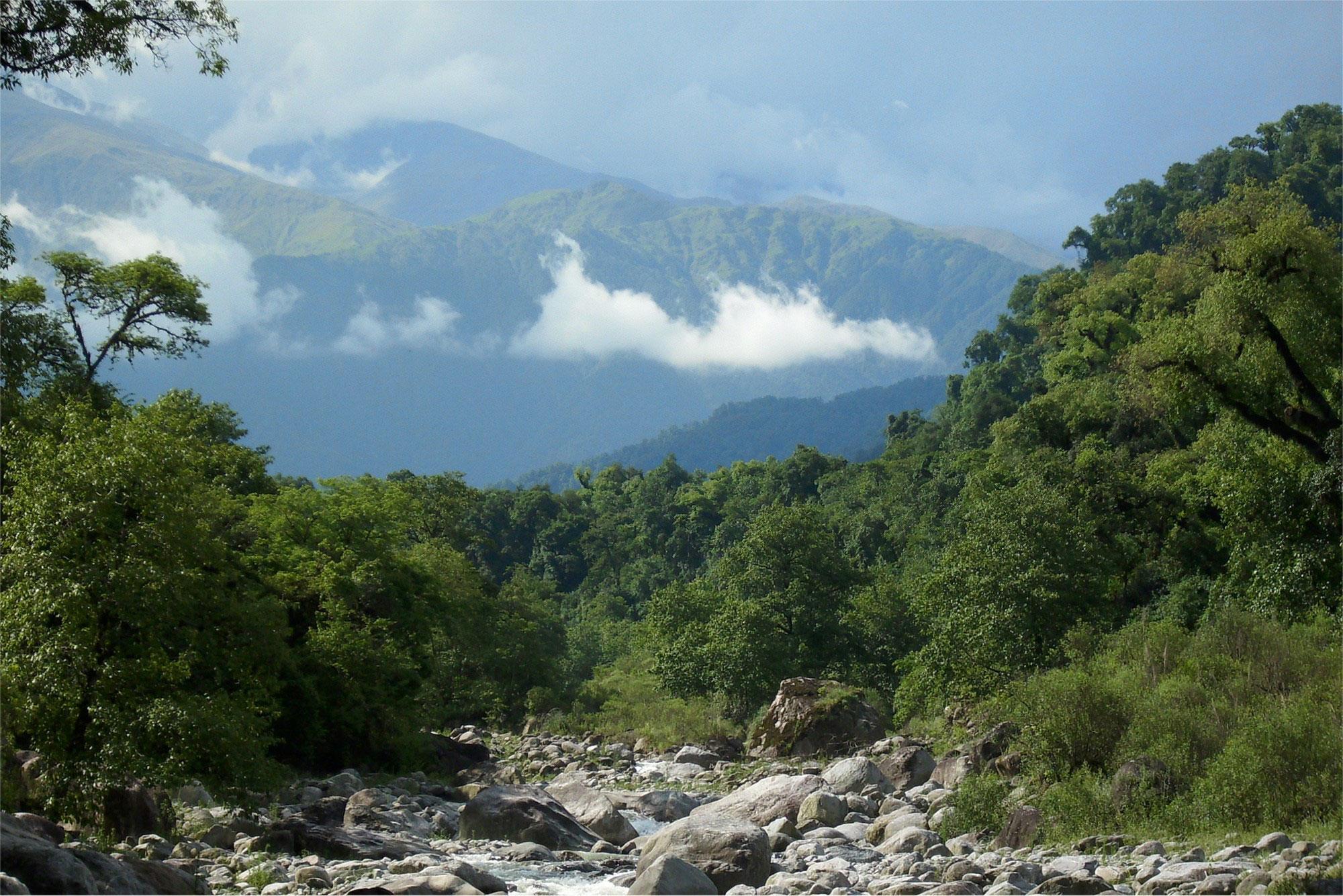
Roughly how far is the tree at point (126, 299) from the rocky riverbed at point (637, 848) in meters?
15.0

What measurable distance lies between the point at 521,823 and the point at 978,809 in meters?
8.93

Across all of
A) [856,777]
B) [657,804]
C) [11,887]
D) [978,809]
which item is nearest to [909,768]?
[856,777]

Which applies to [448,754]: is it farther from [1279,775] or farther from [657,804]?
[1279,775]

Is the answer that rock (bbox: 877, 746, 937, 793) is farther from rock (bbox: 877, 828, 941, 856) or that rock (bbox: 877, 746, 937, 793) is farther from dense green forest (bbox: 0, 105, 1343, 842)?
rock (bbox: 877, 828, 941, 856)

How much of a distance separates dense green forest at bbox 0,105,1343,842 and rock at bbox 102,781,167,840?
1.01 metres

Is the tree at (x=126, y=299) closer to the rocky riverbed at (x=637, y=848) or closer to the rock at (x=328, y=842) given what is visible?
the rocky riverbed at (x=637, y=848)

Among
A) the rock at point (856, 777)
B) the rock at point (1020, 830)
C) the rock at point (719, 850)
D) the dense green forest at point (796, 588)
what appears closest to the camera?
the dense green forest at point (796, 588)

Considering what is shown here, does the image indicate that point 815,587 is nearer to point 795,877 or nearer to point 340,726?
point 340,726

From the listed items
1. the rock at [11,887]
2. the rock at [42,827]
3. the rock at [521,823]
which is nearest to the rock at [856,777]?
the rock at [521,823]

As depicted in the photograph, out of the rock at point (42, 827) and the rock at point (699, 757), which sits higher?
the rock at point (42, 827)

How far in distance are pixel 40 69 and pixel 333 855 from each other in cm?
1305

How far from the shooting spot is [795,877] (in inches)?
710

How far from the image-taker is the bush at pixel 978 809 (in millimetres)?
21453

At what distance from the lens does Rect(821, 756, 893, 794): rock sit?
28.3 m
